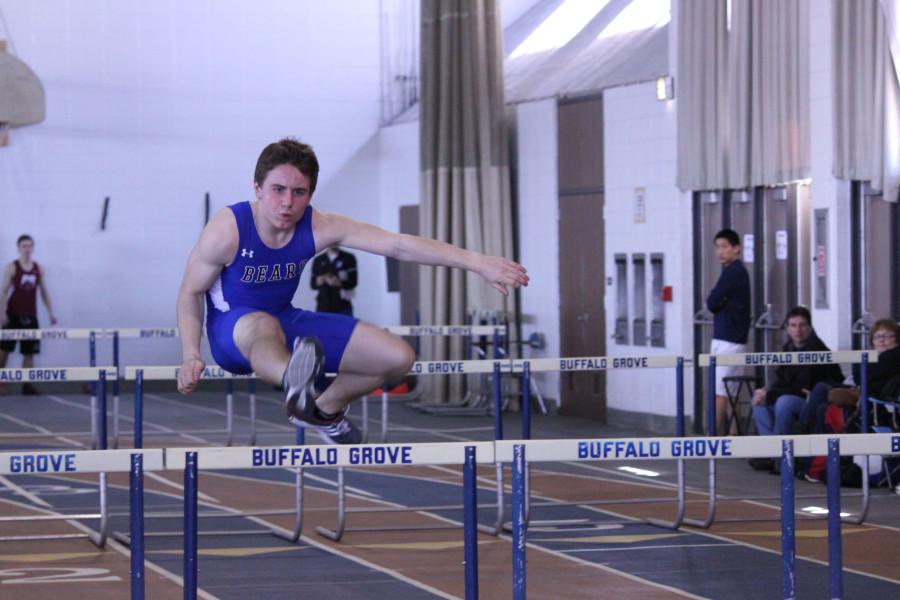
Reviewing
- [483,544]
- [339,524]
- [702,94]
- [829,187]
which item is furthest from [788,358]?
[702,94]

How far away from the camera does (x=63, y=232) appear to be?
16.6 meters

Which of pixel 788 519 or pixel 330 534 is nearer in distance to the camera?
pixel 788 519

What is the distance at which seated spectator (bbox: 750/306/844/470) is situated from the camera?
10.2m

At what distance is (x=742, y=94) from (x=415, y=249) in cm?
682

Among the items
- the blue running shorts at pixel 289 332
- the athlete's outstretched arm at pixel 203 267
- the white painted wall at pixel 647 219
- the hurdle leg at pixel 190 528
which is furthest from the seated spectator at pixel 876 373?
the hurdle leg at pixel 190 528

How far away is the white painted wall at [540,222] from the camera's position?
47.8 feet

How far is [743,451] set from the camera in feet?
17.5

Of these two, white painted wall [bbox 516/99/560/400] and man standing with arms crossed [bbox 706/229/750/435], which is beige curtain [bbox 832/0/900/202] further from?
white painted wall [bbox 516/99/560/400]

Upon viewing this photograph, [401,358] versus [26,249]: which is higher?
[26,249]

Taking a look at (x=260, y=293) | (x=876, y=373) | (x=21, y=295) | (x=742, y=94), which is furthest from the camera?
(x=21, y=295)

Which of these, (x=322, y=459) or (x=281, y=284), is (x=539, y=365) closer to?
(x=281, y=284)

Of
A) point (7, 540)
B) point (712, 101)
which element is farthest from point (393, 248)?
point (712, 101)

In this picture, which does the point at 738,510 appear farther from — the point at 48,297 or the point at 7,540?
the point at 48,297

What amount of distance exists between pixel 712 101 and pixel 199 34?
711cm
